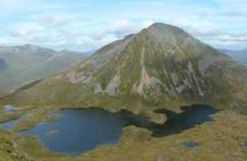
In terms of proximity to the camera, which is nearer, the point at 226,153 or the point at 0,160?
the point at 0,160

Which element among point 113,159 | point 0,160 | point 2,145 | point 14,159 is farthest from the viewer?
point 113,159

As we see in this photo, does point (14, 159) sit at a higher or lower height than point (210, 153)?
higher

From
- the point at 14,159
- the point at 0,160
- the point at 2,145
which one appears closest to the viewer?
the point at 0,160

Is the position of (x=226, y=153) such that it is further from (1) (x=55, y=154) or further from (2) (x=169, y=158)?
(1) (x=55, y=154)

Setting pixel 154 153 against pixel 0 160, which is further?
pixel 154 153

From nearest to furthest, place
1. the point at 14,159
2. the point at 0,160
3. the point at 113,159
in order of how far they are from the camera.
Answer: the point at 0,160
the point at 14,159
the point at 113,159

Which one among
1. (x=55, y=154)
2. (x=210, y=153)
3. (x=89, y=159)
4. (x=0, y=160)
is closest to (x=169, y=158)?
(x=210, y=153)

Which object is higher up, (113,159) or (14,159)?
(14,159)

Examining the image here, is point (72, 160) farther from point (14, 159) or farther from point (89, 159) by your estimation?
point (14, 159)

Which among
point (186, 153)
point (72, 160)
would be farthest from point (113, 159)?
point (186, 153)
